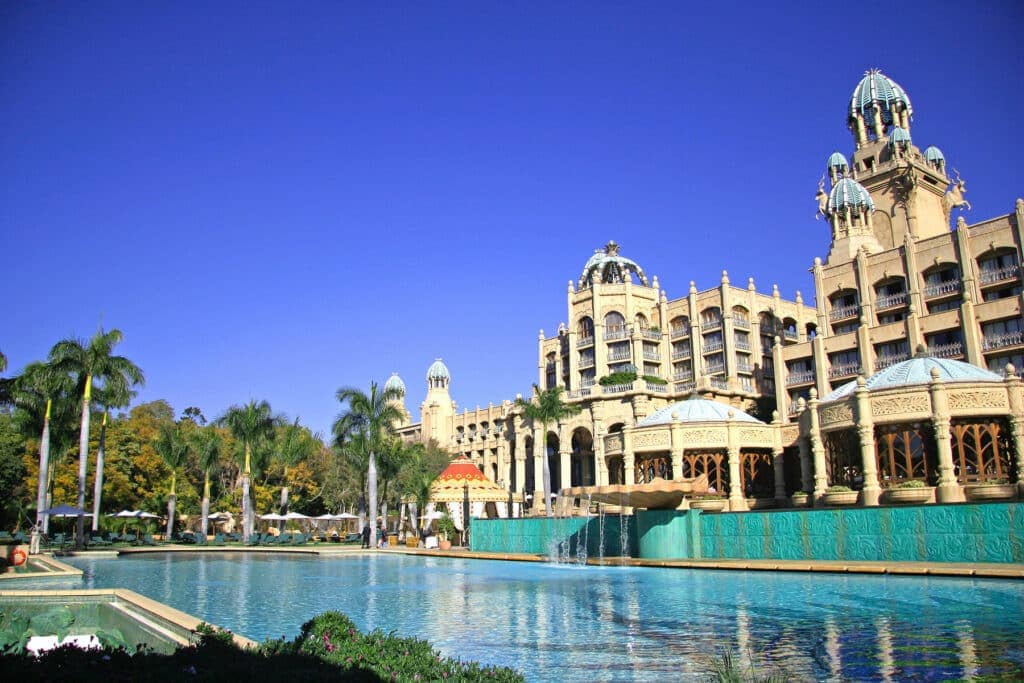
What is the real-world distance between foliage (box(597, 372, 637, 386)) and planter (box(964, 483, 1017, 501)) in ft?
106

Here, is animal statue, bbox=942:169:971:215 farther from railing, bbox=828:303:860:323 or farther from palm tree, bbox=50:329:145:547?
palm tree, bbox=50:329:145:547

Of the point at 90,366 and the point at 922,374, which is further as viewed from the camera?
the point at 90,366

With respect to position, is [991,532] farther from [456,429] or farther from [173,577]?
[456,429]

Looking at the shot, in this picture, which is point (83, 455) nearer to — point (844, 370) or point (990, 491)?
point (990, 491)

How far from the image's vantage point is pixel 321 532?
73500 mm

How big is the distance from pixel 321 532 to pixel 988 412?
5613 cm

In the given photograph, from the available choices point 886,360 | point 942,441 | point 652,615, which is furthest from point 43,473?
point 886,360

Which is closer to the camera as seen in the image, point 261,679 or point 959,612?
point 261,679

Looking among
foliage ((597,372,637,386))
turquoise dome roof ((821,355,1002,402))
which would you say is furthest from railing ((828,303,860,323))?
turquoise dome roof ((821,355,1002,402))

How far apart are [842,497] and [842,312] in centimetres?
2488

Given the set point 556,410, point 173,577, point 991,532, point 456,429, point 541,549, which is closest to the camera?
point 991,532

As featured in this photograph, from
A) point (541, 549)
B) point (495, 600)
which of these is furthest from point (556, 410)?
point (495, 600)

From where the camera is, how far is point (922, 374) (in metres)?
35.5

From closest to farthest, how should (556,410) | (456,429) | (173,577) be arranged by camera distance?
(173,577) < (556,410) < (456,429)
